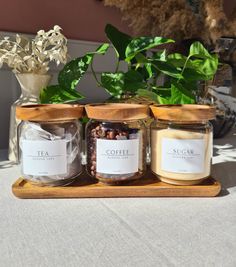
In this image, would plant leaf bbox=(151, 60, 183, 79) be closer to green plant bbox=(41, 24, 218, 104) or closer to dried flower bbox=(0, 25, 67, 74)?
green plant bbox=(41, 24, 218, 104)

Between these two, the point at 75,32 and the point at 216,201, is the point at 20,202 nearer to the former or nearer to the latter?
the point at 216,201

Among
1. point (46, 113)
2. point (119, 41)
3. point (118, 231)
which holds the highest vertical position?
point (119, 41)

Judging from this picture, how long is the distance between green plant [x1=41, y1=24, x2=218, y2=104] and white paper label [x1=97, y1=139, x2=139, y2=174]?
10 centimetres

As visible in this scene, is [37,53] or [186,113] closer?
[186,113]

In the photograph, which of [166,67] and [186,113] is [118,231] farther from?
[166,67]

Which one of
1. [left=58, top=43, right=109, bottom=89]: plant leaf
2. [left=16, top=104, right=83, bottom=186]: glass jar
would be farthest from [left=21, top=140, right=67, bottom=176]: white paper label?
[left=58, top=43, right=109, bottom=89]: plant leaf

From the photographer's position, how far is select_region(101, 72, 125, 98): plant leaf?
0.51 metres

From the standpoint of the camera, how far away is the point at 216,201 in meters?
0.41

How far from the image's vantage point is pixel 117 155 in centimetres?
41

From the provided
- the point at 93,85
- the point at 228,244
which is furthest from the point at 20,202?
the point at 93,85

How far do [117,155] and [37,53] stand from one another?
26 centimetres

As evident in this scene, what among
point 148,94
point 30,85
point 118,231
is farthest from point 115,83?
point 118,231

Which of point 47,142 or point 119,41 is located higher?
point 119,41

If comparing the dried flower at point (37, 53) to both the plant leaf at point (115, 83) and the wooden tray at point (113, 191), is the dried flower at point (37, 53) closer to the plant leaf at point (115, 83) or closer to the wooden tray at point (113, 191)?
the plant leaf at point (115, 83)
